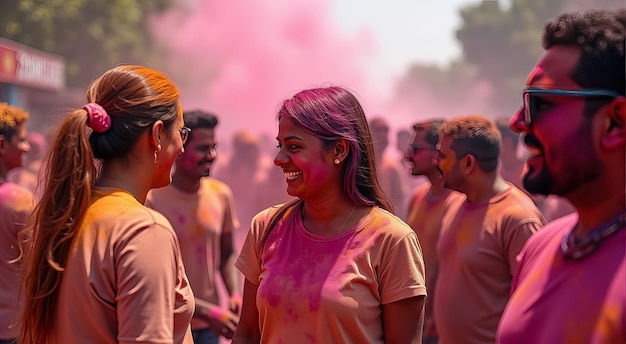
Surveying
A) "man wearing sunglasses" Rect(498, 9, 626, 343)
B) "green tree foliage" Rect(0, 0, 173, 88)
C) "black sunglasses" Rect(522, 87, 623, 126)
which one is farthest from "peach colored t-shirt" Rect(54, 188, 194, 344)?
"green tree foliage" Rect(0, 0, 173, 88)

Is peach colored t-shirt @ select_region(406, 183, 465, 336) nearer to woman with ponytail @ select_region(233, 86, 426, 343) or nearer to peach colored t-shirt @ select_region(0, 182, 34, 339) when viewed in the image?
woman with ponytail @ select_region(233, 86, 426, 343)

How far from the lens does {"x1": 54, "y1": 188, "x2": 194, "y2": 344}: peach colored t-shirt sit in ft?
8.55

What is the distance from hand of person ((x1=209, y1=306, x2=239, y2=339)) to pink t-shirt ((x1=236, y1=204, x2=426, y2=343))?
1.89 metres

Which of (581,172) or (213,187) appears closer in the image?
(581,172)

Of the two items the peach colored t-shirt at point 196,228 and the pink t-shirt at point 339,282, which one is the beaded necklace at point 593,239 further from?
the peach colored t-shirt at point 196,228

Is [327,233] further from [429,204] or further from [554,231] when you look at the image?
[429,204]

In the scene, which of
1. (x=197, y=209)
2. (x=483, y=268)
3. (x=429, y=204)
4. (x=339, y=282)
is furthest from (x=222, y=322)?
(x=339, y=282)

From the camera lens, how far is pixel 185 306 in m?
2.93

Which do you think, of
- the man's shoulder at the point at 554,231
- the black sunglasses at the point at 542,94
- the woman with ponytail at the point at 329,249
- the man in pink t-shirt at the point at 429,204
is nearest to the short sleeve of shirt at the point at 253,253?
the woman with ponytail at the point at 329,249

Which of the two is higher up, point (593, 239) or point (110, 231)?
point (593, 239)

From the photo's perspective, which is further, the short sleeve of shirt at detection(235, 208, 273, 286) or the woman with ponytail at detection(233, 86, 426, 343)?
the short sleeve of shirt at detection(235, 208, 273, 286)

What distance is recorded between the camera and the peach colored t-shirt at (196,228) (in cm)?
570

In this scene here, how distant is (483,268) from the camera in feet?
15.5

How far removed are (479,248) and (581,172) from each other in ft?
8.96
